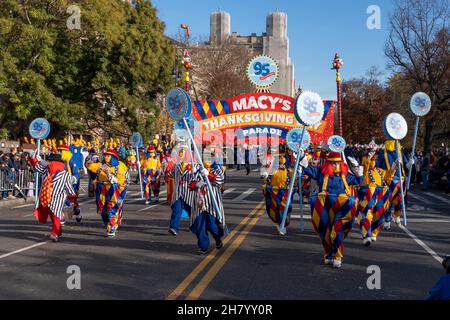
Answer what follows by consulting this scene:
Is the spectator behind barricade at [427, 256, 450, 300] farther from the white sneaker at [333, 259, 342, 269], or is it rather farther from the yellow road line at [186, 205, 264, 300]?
the white sneaker at [333, 259, 342, 269]

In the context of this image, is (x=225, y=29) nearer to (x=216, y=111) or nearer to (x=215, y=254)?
(x=216, y=111)

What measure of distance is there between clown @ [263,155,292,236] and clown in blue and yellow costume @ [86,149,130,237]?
3001mm

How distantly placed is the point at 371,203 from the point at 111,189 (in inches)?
198

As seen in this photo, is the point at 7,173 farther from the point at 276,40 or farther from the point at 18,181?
the point at 276,40

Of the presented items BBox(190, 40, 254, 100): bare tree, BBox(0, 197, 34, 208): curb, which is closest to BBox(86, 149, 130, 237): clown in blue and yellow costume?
BBox(0, 197, 34, 208): curb

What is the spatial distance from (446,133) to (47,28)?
93.9 ft

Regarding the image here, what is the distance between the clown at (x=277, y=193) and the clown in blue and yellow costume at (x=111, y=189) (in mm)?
3001

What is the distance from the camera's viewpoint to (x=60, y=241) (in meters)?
10.1

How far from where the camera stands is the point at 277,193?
37.6 ft

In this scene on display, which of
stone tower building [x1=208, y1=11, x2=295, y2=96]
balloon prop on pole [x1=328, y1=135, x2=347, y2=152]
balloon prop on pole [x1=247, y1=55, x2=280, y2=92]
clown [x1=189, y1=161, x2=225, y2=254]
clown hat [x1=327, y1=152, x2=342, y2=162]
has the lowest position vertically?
clown [x1=189, y1=161, x2=225, y2=254]

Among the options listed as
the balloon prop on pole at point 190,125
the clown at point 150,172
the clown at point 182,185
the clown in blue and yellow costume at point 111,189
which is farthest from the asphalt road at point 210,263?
the clown at point 150,172

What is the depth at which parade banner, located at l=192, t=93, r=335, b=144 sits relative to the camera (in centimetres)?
1947

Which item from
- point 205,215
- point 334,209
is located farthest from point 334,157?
point 205,215
